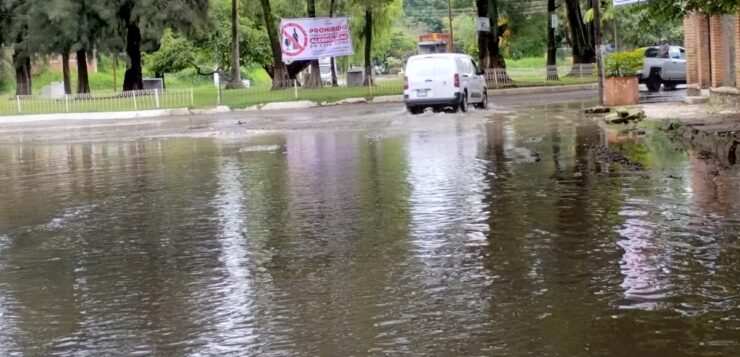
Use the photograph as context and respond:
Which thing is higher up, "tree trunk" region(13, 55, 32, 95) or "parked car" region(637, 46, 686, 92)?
"tree trunk" region(13, 55, 32, 95)

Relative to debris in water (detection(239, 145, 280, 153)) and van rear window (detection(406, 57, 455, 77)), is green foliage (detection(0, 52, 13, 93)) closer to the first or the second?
van rear window (detection(406, 57, 455, 77))

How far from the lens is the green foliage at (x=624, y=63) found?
2501 centimetres

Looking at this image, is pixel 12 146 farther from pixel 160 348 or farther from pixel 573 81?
pixel 573 81

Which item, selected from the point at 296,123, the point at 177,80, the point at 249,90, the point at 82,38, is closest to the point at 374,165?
the point at 296,123

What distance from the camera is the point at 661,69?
3691 centimetres

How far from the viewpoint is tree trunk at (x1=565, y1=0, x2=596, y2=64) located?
4962 cm

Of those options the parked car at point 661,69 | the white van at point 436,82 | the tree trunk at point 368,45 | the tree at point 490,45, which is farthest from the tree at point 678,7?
the tree trunk at point 368,45

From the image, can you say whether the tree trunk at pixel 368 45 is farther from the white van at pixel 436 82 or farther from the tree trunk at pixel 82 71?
the white van at pixel 436 82

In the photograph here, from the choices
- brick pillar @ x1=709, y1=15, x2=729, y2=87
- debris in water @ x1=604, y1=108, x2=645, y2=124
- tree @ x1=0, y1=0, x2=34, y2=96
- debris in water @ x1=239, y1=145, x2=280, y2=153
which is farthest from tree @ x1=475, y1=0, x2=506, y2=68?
debris in water @ x1=239, y1=145, x2=280, y2=153

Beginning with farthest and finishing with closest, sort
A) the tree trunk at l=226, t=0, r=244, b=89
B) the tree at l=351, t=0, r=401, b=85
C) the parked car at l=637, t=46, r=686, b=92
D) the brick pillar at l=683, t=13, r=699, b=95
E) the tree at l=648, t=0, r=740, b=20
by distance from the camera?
1. the tree at l=351, t=0, r=401, b=85
2. the tree trunk at l=226, t=0, r=244, b=89
3. the parked car at l=637, t=46, r=686, b=92
4. the brick pillar at l=683, t=13, r=699, b=95
5. the tree at l=648, t=0, r=740, b=20

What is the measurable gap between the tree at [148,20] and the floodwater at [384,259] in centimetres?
3005

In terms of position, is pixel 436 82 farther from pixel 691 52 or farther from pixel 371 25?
pixel 371 25

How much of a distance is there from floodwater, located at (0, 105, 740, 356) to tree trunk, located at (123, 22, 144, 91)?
34.7 m

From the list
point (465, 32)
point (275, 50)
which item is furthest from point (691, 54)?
point (465, 32)
